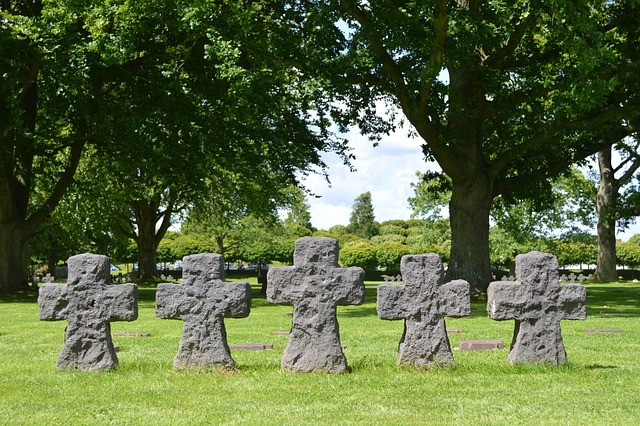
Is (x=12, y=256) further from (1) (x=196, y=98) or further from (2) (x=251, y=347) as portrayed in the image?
(2) (x=251, y=347)

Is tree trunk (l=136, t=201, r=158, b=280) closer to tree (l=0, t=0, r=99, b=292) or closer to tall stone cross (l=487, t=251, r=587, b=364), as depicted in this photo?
tree (l=0, t=0, r=99, b=292)

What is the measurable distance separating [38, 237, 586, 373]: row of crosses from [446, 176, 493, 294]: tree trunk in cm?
1314

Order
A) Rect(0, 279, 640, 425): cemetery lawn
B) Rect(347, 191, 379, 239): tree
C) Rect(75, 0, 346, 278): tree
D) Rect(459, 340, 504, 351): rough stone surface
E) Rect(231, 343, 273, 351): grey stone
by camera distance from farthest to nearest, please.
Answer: Rect(347, 191, 379, 239): tree
Rect(75, 0, 346, 278): tree
Rect(231, 343, 273, 351): grey stone
Rect(459, 340, 504, 351): rough stone surface
Rect(0, 279, 640, 425): cemetery lawn

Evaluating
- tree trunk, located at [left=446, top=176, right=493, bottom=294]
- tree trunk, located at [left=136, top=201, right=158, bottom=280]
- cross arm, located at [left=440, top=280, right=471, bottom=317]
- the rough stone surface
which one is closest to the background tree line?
tree trunk, located at [left=446, top=176, right=493, bottom=294]

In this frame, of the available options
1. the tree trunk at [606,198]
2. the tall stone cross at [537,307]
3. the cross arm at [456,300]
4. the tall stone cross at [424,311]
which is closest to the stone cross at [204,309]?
the tall stone cross at [424,311]

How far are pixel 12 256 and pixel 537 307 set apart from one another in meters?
21.5

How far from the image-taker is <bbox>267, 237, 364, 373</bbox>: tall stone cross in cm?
869

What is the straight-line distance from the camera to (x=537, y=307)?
29.3 ft

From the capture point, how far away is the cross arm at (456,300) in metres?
8.73

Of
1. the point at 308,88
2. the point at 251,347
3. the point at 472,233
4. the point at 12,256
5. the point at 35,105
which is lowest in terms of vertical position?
the point at 251,347

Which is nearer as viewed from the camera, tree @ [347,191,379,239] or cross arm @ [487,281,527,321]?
cross arm @ [487,281,527,321]

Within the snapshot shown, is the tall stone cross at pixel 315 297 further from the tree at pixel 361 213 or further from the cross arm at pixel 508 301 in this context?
the tree at pixel 361 213

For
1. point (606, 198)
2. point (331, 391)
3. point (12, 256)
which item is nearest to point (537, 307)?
point (331, 391)

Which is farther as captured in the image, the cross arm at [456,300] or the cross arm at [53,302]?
the cross arm at [53,302]
